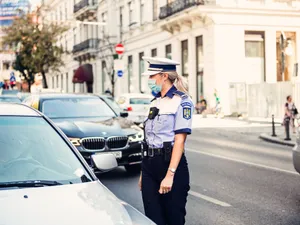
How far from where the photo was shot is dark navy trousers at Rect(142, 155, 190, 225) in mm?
4863

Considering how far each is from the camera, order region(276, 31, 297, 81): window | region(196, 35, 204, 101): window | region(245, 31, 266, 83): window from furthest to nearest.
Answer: region(276, 31, 297, 81): window < region(196, 35, 204, 101): window < region(245, 31, 266, 83): window

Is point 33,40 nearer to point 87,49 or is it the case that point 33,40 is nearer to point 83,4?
point 87,49

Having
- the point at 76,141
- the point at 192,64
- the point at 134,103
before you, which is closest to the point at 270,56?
the point at 192,64

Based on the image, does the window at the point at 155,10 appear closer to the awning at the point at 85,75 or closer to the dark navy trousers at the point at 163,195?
the awning at the point at 85,75

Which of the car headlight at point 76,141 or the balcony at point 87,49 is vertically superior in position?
the balcony at point 87,49

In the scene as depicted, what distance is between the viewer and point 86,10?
54.2m

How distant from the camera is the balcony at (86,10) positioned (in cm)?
5356

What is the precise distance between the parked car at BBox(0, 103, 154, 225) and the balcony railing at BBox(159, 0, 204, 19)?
29.1m

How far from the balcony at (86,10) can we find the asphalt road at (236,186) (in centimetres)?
3919

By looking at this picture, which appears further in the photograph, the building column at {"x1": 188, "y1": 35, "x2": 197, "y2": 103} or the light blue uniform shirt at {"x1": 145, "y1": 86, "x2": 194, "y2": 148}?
the building column at {"x1": 188, "y1": 35, "x2": 197, "y2": 103}

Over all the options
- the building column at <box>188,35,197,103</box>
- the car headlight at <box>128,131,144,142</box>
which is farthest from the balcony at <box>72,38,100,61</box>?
the car headlight at <box>128,131,144,142</box>

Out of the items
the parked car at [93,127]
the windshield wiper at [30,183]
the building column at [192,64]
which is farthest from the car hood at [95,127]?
the building column at [192,64]

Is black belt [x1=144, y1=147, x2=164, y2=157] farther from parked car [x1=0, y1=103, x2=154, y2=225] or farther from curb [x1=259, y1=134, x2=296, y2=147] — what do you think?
curb [x1=259, y1=134, x2=296, y2=147]

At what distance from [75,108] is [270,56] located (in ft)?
82.7
